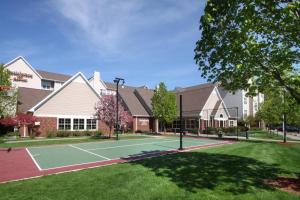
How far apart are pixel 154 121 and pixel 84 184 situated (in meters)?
41.0

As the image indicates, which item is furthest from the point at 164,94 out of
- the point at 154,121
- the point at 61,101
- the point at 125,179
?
the point at 125,179

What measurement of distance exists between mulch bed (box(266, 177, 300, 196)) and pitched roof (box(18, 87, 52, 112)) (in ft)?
112

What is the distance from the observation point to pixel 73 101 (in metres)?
38.5

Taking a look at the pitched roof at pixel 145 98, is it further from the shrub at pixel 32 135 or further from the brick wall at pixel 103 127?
the shrub at pixel 32 135

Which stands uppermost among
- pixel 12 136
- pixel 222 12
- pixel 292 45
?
pixel 222 12

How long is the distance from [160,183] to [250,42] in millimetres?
6067

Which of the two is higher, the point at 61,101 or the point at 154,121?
the point at 61,101

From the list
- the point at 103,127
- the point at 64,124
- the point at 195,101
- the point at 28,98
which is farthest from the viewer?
the point at 195,101

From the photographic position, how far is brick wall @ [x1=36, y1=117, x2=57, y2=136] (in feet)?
114

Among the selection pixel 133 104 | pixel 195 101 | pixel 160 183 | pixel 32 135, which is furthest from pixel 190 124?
pixel 160 183

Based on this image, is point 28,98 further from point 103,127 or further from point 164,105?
point 164,105

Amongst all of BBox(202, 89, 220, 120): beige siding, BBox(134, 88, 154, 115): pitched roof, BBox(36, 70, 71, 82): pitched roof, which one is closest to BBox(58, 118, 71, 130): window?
BBox(134, 88, 154, 115): pitched roof

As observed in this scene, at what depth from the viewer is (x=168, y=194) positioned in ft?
26.9

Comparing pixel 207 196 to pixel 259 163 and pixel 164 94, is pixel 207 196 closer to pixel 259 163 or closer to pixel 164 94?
pixel 259 163
